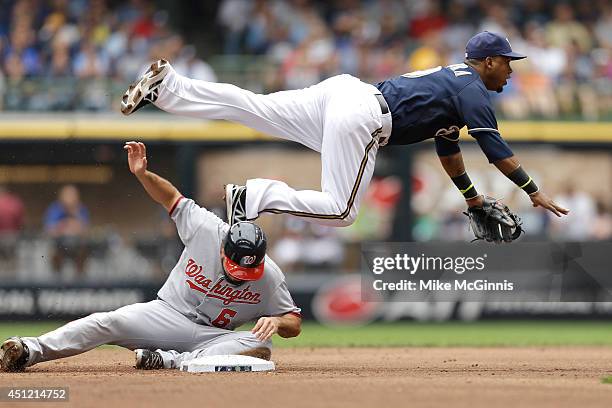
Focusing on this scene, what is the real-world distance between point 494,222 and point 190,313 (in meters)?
2.34

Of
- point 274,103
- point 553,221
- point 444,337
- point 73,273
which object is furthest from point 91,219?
point 274,103

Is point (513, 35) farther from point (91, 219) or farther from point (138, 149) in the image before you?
point (138, 149)

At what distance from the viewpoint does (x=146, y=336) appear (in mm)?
7664

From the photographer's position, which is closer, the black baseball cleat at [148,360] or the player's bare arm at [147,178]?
the player's bare arm at [147,178]

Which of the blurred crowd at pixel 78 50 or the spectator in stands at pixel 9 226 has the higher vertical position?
the blurred crowd at pixel 78 50

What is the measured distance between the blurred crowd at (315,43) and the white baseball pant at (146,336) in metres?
7.52

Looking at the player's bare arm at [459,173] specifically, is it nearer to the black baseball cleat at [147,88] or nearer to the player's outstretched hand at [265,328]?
the player's outstretched hand at [265,328]

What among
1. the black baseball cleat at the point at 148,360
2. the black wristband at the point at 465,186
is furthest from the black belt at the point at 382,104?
the black baseball cleat at the point at 148,360

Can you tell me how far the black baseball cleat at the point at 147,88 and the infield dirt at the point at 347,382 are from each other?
1.77 metres

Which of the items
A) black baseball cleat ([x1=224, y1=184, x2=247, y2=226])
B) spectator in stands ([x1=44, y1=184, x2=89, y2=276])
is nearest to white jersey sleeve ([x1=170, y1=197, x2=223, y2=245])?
black baseball cleat ([x1=224, y1=184, x2=247, y2=226])

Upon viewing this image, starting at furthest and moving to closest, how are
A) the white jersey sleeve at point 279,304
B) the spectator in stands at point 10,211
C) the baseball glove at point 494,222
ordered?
the spectator in stands at point 10,211
the baseball glove at point 494,222
the white jersey sleeve at point 279,304

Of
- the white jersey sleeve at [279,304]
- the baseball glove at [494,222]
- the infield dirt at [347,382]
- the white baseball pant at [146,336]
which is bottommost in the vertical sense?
the infield dirt at [347,382]

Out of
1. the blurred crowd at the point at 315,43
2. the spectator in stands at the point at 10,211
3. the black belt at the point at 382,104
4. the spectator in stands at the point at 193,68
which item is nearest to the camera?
the black belt at the point at 382,104

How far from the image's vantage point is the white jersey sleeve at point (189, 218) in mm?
7562
